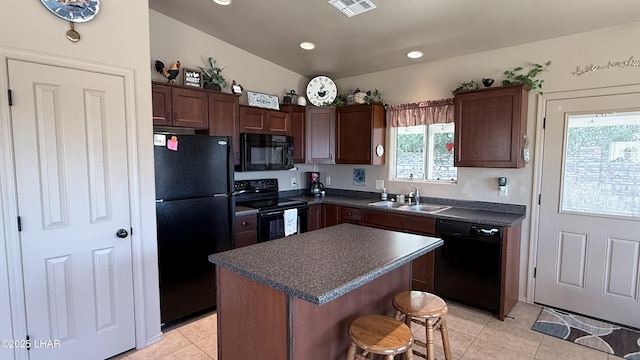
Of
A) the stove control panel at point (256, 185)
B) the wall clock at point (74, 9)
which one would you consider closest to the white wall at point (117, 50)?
the wall clock at point (74, 9)

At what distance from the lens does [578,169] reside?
2.97 m

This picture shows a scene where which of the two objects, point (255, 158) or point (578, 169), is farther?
point (255, 158)

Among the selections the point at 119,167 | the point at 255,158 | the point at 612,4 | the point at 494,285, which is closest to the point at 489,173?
the point at 494,285

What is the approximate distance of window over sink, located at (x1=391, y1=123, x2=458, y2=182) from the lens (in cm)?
377

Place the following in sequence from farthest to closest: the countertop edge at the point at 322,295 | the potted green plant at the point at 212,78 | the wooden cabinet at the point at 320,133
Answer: the wooden cabinet at the point at 320,133, the potted green plant at the point at 212,78, the countertop edge at the point at 322,295

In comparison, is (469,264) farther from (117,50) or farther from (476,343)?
(117,50)

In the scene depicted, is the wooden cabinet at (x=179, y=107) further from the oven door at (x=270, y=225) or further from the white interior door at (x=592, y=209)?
the white interior door at (x=592, y=209)

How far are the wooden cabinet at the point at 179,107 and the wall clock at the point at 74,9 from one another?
0.78 metres

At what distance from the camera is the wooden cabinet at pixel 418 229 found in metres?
3.28

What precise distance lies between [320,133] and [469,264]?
7.63 ft

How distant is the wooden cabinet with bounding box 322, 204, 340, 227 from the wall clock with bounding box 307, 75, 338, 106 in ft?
4.64

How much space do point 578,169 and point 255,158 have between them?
3.19 metres

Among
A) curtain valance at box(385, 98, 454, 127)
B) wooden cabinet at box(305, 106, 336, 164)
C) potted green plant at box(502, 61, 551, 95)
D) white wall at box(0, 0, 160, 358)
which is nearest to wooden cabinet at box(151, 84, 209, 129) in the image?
white wall at box(0, 0, 160, 358)

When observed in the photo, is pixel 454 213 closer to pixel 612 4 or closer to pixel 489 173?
pixel 489 173
